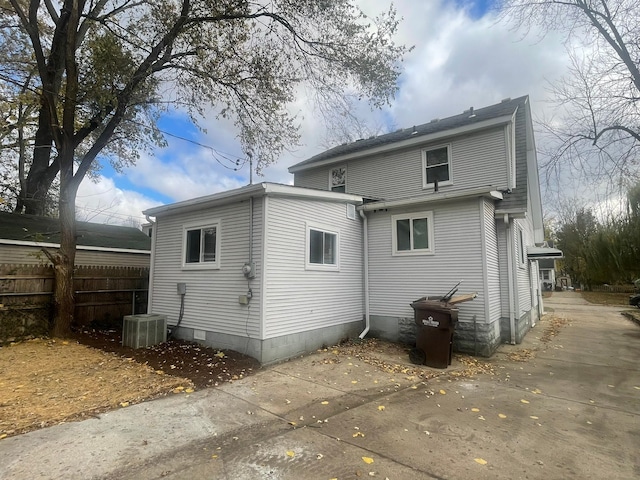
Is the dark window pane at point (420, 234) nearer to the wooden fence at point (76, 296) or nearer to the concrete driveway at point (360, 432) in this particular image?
the concrete driveway at point (360, 432)

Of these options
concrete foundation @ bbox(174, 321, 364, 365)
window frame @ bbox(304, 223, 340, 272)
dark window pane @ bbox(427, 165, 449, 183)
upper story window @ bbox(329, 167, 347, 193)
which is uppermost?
upper story window @ bbox(329, 167, 347, 193)

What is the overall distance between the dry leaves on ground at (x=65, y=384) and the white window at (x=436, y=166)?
8.80 metres

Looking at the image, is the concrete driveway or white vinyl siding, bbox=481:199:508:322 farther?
white vinyl siding, bbox=481:199:508:322

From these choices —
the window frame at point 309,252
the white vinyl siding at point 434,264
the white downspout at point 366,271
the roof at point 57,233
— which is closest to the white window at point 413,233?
the white vinyl siding at point 434,264

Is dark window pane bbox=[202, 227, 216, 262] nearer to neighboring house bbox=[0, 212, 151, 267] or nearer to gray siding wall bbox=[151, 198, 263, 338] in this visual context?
gray siding wall bbox=[151, 198, 263, 338]

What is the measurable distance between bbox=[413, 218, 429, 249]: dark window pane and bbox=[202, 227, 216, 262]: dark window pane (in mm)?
4946

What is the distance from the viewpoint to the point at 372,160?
12211 millimetres

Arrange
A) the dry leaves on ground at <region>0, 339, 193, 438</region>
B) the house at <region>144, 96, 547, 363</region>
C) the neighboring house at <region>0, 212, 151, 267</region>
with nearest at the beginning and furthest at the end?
the dry leaves on ground at <region>0, 339, 193, 438</region> < the house at <region>144, 96, 547, 363</region> < the neighboring house at <region>0, 212, 151, 267</region>

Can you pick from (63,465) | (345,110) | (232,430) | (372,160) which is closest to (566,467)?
(232,430)

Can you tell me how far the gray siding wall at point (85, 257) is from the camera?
9.84m

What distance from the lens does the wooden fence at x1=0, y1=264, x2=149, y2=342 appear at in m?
7.78

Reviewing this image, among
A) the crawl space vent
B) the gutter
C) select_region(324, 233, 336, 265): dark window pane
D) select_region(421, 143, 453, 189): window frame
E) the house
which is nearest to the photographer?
the house

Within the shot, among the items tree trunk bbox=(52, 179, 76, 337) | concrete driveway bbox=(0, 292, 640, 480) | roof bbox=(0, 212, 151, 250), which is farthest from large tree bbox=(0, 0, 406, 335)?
concrete driveway bbox=(0, 292, 640, 480)

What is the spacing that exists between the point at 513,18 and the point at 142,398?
40.9 feet
